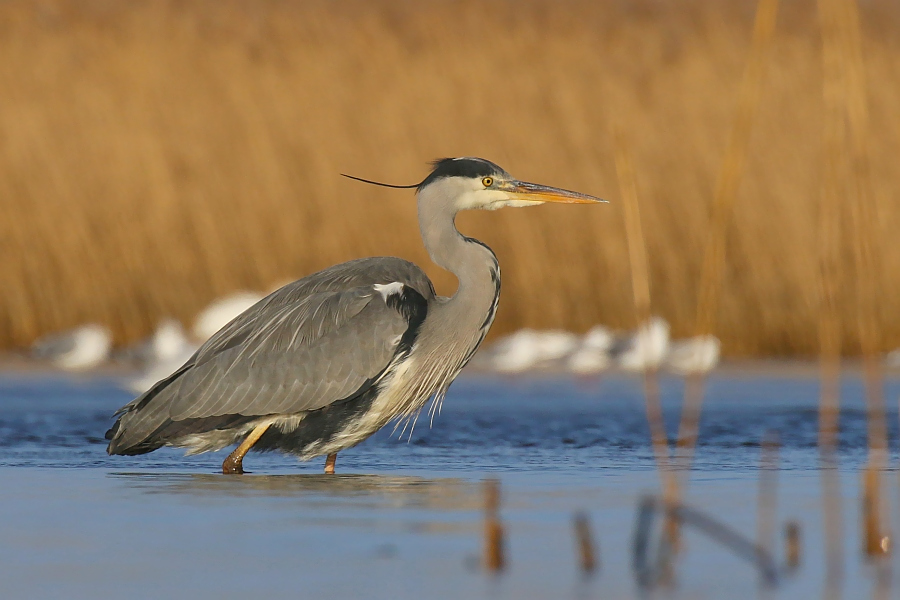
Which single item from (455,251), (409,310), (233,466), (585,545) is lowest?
(585,545)

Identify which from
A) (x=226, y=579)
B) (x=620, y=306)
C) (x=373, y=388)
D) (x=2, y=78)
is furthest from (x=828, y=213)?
(x=2, y=78)

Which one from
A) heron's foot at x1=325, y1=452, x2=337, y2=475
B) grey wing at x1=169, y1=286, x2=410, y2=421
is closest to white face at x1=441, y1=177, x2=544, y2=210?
grey wing at x1=169, y1=286, x2=410, y2=421

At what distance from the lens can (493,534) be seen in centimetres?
333

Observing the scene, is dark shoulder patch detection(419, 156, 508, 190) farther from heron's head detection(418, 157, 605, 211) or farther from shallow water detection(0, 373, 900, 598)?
shallow water detection(0, 373, 900, 598)

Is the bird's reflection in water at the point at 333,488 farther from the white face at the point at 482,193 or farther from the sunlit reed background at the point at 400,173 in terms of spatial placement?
the sunlit reed background at the point at 400,173

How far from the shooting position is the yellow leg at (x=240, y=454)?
590 cm

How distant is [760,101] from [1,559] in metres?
7.68

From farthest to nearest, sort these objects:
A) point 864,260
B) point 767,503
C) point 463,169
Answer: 1. point 463,169
2. point 767,503
3. point 864,260

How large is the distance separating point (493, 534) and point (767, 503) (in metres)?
0.97

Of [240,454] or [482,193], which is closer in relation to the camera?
[240,454]

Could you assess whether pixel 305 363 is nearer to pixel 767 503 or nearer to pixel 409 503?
pixel 409 503

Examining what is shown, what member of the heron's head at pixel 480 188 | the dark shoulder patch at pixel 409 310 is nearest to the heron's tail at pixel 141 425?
the dark shoulder patch at pixel 409 310

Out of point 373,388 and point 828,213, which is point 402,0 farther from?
point 828,213

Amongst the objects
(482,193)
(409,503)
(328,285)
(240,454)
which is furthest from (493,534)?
(482,193)
